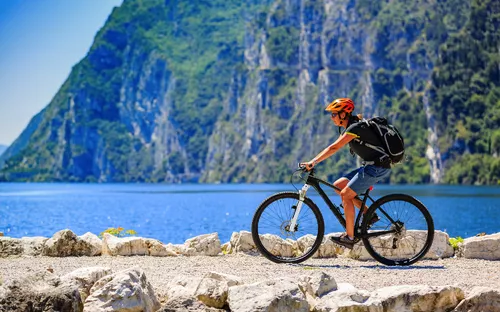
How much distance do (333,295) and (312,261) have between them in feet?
13.0

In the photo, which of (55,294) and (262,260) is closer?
(55,294)

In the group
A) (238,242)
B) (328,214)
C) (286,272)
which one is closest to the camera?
(286,272)

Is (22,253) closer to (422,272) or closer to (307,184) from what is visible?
(307,184)

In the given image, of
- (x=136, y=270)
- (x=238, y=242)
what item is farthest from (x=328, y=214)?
(x=136, y=270)

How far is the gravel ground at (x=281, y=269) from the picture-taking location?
10812mm

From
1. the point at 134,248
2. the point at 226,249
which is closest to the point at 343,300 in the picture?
the point at 134,248

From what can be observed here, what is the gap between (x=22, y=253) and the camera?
1390 cm

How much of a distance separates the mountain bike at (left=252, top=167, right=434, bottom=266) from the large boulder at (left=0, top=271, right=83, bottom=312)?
412 cm

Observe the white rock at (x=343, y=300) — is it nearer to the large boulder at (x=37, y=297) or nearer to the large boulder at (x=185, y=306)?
the large boulder at (x=185, y=306)

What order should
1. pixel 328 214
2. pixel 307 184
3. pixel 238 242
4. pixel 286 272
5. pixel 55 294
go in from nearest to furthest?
1. pixel 55 294
2. pixel 286 272
3. pixel 307 184
4. pixel 238 242
5. pixel 328 214

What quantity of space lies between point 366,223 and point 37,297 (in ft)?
18.0

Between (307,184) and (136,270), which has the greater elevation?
(307,184)

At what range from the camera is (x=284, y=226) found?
43.3 ft

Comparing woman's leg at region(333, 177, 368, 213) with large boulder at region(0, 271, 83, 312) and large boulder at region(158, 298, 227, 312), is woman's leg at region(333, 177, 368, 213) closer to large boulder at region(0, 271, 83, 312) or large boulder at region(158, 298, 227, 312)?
large boulder at region(158, 298, 227, 312)
